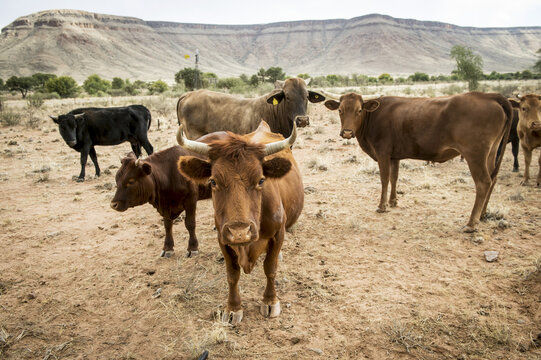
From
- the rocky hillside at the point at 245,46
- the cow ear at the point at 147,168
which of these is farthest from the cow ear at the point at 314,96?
the rocky hillside at the point at 245,46

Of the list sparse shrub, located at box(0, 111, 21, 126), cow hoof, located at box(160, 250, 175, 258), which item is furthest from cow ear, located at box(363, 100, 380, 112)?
sparse shrub, located at box(0, 111, 21, 126)

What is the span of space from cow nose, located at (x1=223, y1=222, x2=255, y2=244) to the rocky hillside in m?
90.4

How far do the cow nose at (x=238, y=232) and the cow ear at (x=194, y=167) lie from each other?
0.71 meters

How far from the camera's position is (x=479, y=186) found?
213 inches

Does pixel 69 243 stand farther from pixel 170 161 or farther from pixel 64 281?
pixel 170 161

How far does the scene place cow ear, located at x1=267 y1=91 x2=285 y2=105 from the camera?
22.1 ft

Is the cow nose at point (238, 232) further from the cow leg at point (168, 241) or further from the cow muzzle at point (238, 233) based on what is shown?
the cow leg at point (168, 241)

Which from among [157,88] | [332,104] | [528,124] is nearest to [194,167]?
[332,104]

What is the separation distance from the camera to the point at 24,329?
3.47m

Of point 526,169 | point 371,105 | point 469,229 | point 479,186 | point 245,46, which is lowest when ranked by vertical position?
point 469,229

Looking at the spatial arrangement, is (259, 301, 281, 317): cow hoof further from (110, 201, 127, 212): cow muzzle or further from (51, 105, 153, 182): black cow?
(51, 105, 153, 182): black cow

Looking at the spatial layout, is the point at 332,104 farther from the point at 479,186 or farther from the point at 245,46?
the point at 245,46

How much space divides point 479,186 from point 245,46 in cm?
15221

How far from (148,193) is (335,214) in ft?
12.3
